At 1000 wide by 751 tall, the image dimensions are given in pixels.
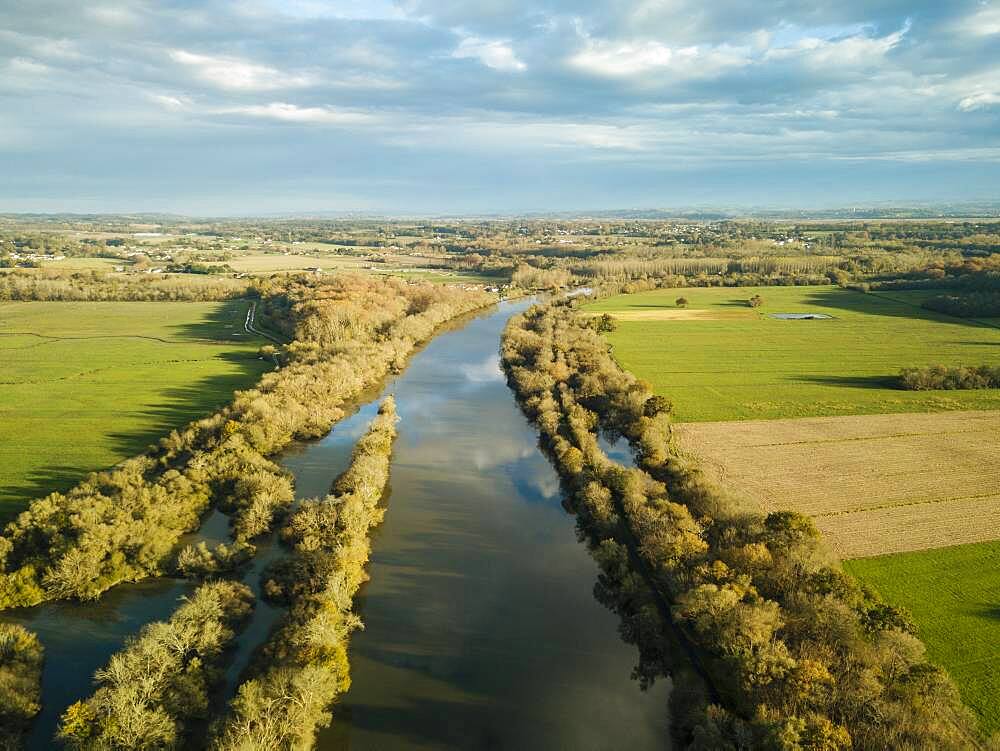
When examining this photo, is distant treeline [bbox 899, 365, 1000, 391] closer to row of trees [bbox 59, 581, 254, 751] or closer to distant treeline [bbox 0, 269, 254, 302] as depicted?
row of trees [bbox 59, 581, 254, 751]

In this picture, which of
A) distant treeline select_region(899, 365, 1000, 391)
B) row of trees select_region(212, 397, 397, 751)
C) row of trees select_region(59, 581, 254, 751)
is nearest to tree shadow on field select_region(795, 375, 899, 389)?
distant treeline select_region(899, 365, 1000, 391)

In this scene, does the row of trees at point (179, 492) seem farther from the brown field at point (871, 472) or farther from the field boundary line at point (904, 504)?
the field boundary line at point (904, 504)

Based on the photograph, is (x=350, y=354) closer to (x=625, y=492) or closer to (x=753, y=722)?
(x=625, y=492)

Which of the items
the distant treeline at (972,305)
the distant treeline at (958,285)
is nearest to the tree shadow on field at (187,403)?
the distant treeline at (972,305)

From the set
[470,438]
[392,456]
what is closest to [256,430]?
[392,456]

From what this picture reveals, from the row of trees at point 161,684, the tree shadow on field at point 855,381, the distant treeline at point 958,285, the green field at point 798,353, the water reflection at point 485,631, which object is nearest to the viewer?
the row of trees at point 161,684
